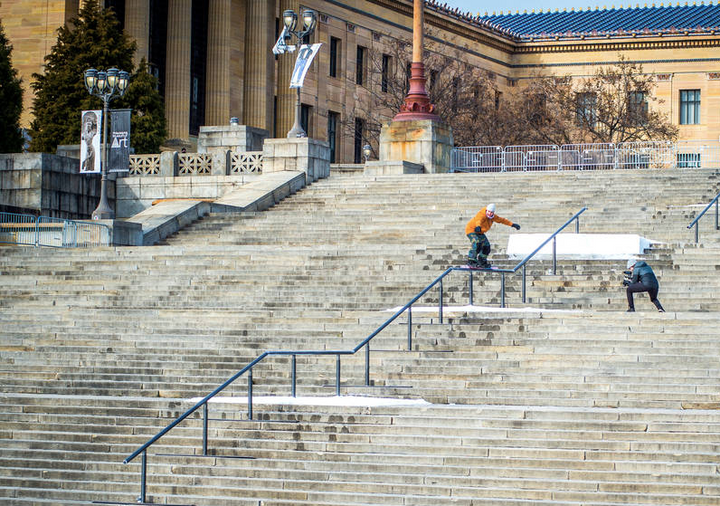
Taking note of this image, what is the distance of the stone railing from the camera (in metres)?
39.5

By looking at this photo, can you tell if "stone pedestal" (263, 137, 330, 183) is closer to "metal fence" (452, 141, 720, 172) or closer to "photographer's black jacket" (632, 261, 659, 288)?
"metal fence" (452, 141, 720, 172)

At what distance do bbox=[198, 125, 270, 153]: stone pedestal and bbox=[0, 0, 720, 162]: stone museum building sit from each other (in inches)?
590

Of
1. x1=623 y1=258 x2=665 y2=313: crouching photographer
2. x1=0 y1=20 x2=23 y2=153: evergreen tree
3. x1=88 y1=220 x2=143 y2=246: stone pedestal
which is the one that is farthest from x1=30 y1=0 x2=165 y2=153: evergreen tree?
x1=623 y1=258 x2=665 y2=313: crouching photographer

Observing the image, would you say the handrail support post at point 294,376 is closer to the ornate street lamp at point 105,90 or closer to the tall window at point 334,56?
the ornate street lamp at point 105,90

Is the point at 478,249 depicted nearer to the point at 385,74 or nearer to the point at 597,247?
the point at 597,247

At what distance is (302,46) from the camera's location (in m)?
39.3

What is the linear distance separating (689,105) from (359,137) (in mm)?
22915

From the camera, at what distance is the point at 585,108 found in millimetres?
67375

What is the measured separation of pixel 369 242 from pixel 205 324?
8.03 metres

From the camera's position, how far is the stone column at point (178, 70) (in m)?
58.9

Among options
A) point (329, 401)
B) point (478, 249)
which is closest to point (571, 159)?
point (478, 249)

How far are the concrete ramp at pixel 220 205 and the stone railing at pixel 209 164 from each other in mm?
1686

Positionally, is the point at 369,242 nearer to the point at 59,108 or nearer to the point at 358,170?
the point at 358,170

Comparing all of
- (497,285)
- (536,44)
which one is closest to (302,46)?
(497,285)
